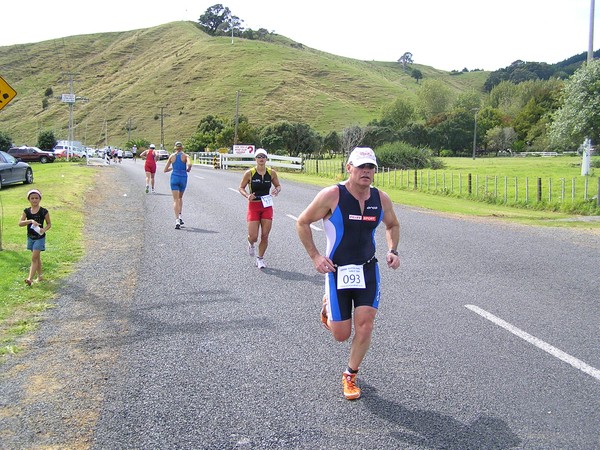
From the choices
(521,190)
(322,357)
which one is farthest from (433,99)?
(322,357)

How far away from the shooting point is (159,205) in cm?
1852

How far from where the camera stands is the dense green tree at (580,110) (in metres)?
22.1

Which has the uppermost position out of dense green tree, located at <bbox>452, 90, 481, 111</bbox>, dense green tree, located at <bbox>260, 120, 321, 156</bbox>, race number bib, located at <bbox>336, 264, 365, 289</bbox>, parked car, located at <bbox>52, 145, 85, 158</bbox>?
dense green tree, located at <bbox>452, 90, 481, 111</bbox>

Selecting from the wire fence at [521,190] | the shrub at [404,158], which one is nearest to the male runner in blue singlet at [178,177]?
the wire fence at [521,190]

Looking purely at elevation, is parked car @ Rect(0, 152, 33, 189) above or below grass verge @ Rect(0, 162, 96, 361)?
above

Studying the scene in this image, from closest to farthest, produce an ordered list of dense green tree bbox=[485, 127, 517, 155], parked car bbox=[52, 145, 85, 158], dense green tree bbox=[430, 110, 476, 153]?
parked car bbox=[52, 145, 85, 158], dense green tree bbox=[430, 110, 476, 153], dense green tree bbox=[485, 127, 517, 155]

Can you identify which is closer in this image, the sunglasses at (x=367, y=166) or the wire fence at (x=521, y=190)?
the sunglasses at (x=367, y=166)

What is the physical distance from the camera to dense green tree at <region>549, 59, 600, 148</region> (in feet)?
72.4

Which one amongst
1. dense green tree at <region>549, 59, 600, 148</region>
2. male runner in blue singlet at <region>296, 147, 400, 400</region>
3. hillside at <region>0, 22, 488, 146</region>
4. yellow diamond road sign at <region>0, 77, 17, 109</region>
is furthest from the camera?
hillside at <region>0, 22, 488, 146</region>

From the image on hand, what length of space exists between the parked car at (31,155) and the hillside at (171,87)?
4312cm

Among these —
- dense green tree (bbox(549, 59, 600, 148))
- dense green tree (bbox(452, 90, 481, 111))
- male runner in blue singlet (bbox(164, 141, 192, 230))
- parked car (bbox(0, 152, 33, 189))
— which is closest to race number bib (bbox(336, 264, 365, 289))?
male runner in blue singlet (bbox(164, 141, 192, 230))

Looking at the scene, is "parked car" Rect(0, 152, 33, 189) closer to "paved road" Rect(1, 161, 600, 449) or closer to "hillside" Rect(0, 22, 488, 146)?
"paved road" Rect(1, 161, 600, 449)

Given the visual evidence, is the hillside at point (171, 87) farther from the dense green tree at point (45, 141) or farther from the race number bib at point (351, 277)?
the race number bib at point (351, 277)

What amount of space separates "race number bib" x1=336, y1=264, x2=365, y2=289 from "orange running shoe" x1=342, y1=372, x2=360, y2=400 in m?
0.67
